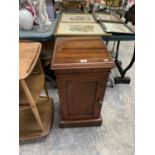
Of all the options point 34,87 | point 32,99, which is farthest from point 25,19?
point 32,99

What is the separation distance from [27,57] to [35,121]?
63 cm

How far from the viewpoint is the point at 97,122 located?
5.32 ft

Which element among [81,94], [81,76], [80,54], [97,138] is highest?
[80,54]

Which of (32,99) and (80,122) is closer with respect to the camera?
(32,99)

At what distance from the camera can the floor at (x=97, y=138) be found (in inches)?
56.2

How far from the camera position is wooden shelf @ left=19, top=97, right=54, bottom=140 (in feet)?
4.87

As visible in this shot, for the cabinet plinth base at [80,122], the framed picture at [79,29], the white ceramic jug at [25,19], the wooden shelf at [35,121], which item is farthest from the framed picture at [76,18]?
the cabinet plinth base at [80,122]

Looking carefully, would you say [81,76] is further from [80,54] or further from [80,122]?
[80,122]

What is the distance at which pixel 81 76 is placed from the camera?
1.32 m

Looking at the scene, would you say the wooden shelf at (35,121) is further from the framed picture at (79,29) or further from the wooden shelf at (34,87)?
the framed picture at (79,29)

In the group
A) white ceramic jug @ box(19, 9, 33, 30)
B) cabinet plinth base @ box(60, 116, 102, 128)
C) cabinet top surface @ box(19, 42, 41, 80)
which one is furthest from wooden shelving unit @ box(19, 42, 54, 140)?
white ceramic jug @ box(19, 9, 33, 30)

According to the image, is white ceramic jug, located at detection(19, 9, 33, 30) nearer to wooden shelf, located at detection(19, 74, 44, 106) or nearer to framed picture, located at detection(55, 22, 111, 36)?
framed picture, located at detection(55, 22, 111, 36)
